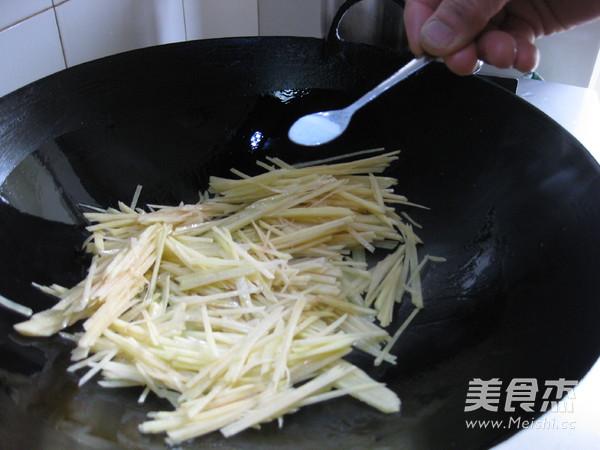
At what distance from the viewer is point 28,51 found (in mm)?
1271

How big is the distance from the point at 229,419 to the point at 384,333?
1.08ft

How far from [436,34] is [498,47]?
17 centimetres

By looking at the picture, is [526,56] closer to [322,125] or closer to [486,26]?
[486,26]

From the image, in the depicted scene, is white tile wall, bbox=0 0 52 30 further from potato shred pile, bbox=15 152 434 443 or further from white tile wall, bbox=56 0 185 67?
potato shred pile, bbox=15 152 434 443

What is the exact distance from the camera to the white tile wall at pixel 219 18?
1808 millimetres

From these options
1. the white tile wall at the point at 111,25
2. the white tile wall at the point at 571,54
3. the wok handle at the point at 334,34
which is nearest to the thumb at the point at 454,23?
the wok handle at the point at 334,34

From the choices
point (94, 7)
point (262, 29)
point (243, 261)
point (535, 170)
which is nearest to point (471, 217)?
point (535, 170)

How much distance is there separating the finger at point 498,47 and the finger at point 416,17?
130 mm

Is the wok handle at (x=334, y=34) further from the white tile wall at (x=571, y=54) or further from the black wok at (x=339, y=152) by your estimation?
the white tile wall at (x=571, y=54)

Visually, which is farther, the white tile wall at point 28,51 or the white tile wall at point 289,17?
the white tile wall at point 289,17

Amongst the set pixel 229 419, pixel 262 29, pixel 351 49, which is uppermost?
pixel 262 29

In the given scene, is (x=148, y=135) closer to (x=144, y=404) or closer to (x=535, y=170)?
(x=144, y=404)

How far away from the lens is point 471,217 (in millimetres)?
1187

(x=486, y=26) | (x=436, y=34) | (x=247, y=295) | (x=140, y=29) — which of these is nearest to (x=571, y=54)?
(x=486, y=26)
